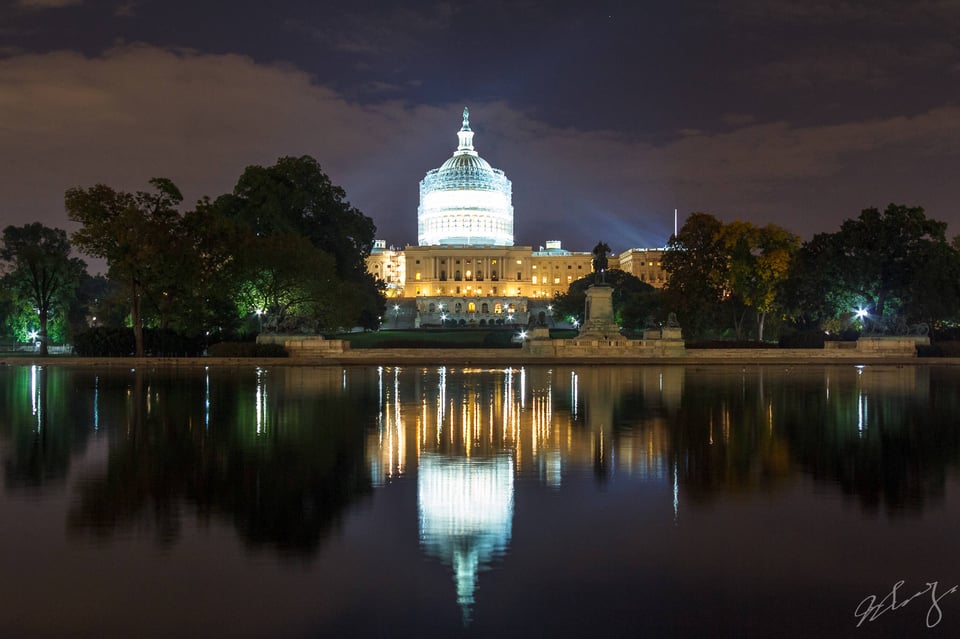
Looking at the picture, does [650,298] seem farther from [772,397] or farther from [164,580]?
[164,580]

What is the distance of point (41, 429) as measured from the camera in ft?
59.8

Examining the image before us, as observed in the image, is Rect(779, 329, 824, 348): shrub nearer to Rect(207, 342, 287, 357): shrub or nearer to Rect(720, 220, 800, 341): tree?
Rect(720, 220, 800, 341): tree

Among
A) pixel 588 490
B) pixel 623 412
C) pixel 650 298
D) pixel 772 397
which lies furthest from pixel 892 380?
pixel 650 298

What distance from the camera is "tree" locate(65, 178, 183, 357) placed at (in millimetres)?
47594

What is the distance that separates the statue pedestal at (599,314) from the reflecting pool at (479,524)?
110 ft

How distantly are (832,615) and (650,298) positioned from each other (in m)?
66.9

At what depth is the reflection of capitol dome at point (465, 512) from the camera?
8797mm

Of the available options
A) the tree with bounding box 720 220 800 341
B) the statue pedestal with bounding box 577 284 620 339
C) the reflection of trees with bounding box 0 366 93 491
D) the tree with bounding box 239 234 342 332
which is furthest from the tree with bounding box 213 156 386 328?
the reflection of trees with bounding box 0 366 93 491

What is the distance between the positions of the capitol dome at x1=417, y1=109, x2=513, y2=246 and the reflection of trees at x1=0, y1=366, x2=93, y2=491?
140102mm

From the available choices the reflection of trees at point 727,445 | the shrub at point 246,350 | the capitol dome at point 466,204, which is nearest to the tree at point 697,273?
the shrub at point 246,350

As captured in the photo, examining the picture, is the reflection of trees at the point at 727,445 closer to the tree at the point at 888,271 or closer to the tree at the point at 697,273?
the tree at the point at 888,271

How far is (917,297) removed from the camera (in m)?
53.5

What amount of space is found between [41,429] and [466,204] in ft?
508

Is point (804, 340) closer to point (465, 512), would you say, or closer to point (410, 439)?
point (410, 439)
